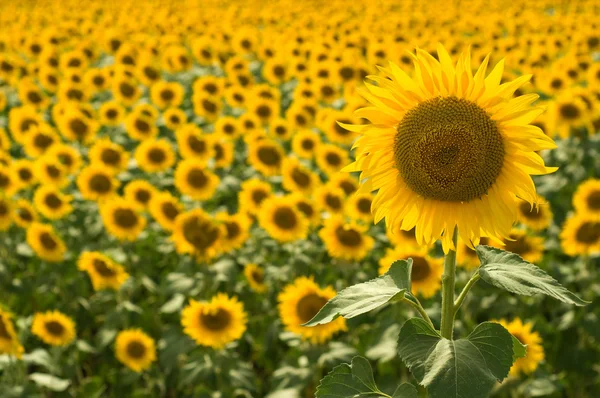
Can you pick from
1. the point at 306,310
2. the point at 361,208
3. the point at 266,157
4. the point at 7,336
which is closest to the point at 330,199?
the point at 361,208

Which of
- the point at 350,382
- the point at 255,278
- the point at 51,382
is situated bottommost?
the point at 51,382

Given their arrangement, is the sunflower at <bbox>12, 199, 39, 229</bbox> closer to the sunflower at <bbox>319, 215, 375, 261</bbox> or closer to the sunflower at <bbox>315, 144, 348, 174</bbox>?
the sunflower at <bbox>319, 215, 375, 261</bbox>

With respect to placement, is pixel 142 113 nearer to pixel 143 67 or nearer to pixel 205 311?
pixel 143 67

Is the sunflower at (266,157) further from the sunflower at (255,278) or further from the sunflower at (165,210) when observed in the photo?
the sunflower at (255,278)

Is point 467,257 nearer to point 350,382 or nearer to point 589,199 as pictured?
point 589,199

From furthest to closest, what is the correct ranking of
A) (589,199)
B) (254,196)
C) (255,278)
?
(254,196) < (589,199) < (255,278)

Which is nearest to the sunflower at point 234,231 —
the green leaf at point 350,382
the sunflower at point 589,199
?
the sunflower at point 589,199

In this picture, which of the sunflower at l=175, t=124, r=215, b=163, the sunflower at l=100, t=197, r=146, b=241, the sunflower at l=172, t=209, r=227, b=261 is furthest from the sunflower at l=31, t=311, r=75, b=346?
the sunflower at l=175, t=124, r=215, b=163
